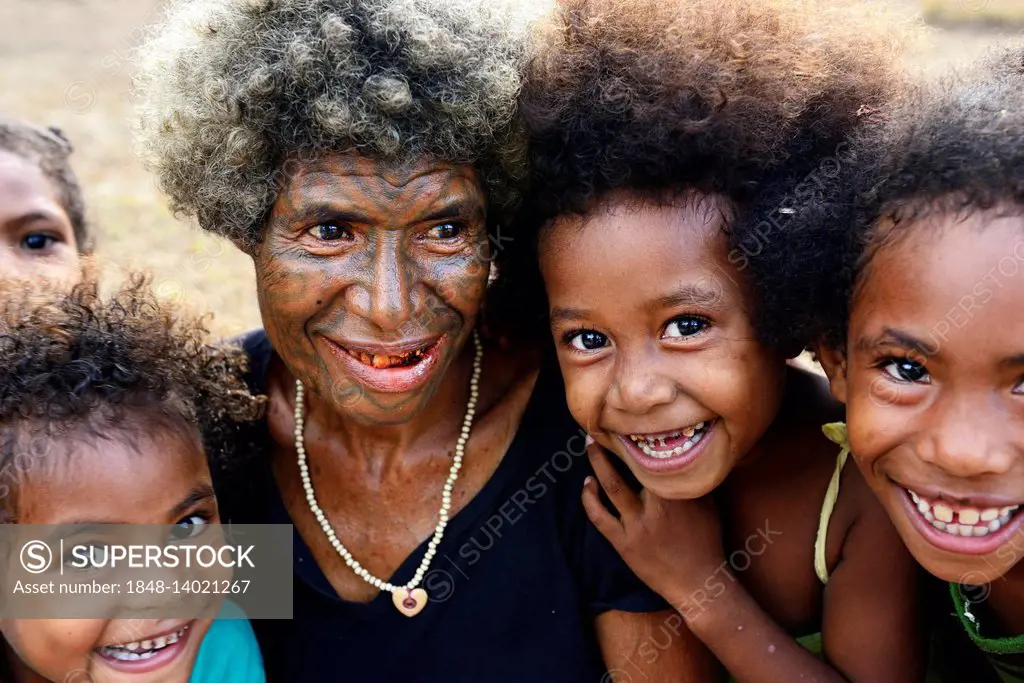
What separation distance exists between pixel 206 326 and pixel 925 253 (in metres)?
1.91

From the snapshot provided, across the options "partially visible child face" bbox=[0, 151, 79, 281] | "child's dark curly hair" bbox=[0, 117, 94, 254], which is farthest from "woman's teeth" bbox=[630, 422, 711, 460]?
"child's dark curly hair" bbox=[0, 117, 94, 254]

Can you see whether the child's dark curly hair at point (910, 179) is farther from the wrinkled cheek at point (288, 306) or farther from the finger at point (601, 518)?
the wrinkled cheek at point (288, 306)

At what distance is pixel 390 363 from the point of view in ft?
8.90

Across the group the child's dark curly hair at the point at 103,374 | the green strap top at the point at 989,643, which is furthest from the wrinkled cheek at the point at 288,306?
the green strap top at the point at 989,643

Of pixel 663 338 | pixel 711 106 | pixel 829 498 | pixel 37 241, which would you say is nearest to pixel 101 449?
pixel 37 241

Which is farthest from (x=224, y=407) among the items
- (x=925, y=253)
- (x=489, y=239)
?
(x=925, y=253)

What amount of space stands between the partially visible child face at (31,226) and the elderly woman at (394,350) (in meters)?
0.69

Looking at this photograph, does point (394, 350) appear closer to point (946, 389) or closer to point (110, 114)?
point (946, 389)

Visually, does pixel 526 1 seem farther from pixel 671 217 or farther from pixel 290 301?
pixel 290 301

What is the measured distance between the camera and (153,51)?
2746 mm

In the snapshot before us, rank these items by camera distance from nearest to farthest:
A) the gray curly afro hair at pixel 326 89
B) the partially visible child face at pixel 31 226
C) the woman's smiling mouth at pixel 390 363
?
the gray curly afro hair at pixel 326 89
the woman's smiling mouth at pixel 390 363
the partially visible child face at pixel 31 226

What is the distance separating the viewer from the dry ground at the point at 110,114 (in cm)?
684

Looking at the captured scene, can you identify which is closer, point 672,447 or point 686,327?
point 686,327

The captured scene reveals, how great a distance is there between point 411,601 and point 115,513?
776mm
